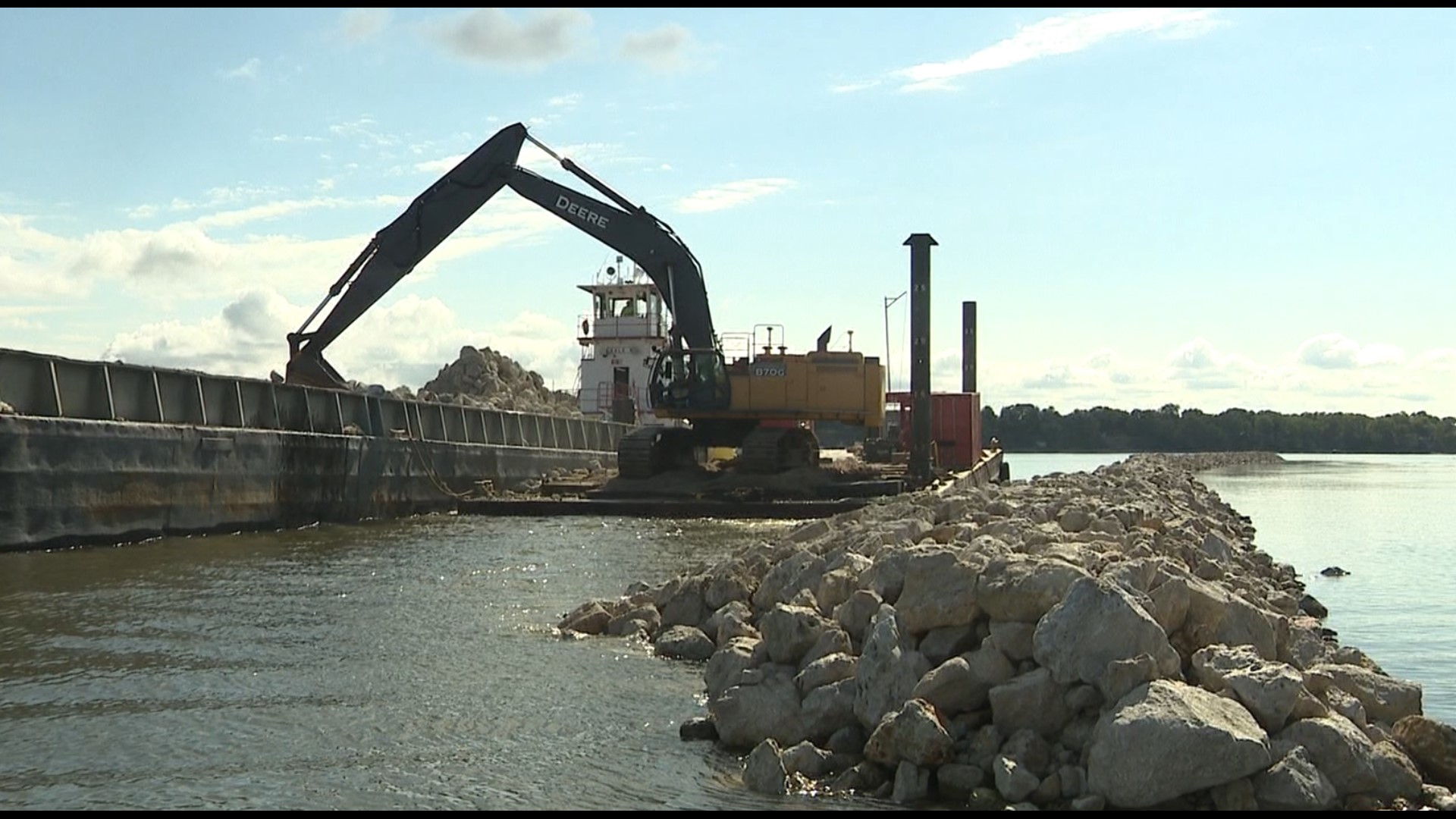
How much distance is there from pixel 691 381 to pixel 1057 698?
2076cm

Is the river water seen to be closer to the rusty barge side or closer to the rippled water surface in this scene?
the rippled water surface

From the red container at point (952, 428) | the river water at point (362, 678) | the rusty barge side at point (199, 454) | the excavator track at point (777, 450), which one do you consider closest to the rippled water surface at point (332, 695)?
the river water at point (362, 678)

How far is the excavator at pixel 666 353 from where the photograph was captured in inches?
1041

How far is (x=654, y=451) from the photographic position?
26094mm

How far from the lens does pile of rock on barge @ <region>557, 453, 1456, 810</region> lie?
5.29 metres

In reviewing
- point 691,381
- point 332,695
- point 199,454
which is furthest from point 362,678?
point 691,381

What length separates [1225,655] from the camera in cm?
593

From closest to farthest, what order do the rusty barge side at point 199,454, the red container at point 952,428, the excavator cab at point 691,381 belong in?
the rusty barge side at point 199,454, the excavator cab at point 691,381, the red container at point 952,428

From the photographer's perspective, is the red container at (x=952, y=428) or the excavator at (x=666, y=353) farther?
the red container at (x=952, y=428)

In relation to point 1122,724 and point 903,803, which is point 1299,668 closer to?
point 1122,724

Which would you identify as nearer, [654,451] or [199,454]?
[199,454]

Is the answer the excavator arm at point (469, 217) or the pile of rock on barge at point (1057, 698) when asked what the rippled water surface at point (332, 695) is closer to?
the pile of rock on barge at point (1057, 698)

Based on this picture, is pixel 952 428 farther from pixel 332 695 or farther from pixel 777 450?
pixel 332 695

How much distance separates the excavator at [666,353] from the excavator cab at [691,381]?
0.02m
